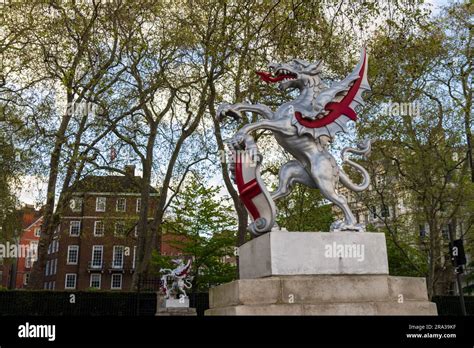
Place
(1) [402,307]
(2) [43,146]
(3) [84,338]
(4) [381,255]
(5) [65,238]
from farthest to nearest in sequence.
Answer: (5) [65,238]
(2) [43,146]
(4) [381,255]
(1) [402,307]
(3) [84,338]

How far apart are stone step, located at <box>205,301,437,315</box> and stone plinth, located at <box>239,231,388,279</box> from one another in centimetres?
55

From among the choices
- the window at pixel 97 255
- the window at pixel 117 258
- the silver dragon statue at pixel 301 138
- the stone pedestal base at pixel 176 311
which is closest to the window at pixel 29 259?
the window at pixel 97 255

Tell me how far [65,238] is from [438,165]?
41.4 metres

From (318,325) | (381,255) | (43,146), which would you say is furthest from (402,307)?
(43,146)

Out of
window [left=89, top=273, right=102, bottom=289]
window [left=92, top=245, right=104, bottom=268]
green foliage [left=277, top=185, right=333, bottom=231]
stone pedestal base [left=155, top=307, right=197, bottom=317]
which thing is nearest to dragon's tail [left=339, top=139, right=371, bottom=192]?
stone pedestal base [left=155, top=307, right=197, bottom=317]

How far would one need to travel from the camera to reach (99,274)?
2000 inches

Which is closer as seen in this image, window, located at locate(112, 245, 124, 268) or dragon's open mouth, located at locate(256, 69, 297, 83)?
dragon's open mouth, located at locate(256, 69, 297, 83)

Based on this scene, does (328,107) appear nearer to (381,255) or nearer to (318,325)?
(381,255)

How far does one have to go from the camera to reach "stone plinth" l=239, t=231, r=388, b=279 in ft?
23.5

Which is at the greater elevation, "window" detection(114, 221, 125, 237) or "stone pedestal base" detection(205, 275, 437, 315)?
"window" detection(114, 221, 125, 237)

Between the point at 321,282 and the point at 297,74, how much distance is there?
374cm

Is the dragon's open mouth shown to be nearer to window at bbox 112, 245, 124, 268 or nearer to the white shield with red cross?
the white shield with red cross

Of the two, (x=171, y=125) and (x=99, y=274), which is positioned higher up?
(x=171, y=125)

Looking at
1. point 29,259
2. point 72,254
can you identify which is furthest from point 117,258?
point 29,259
